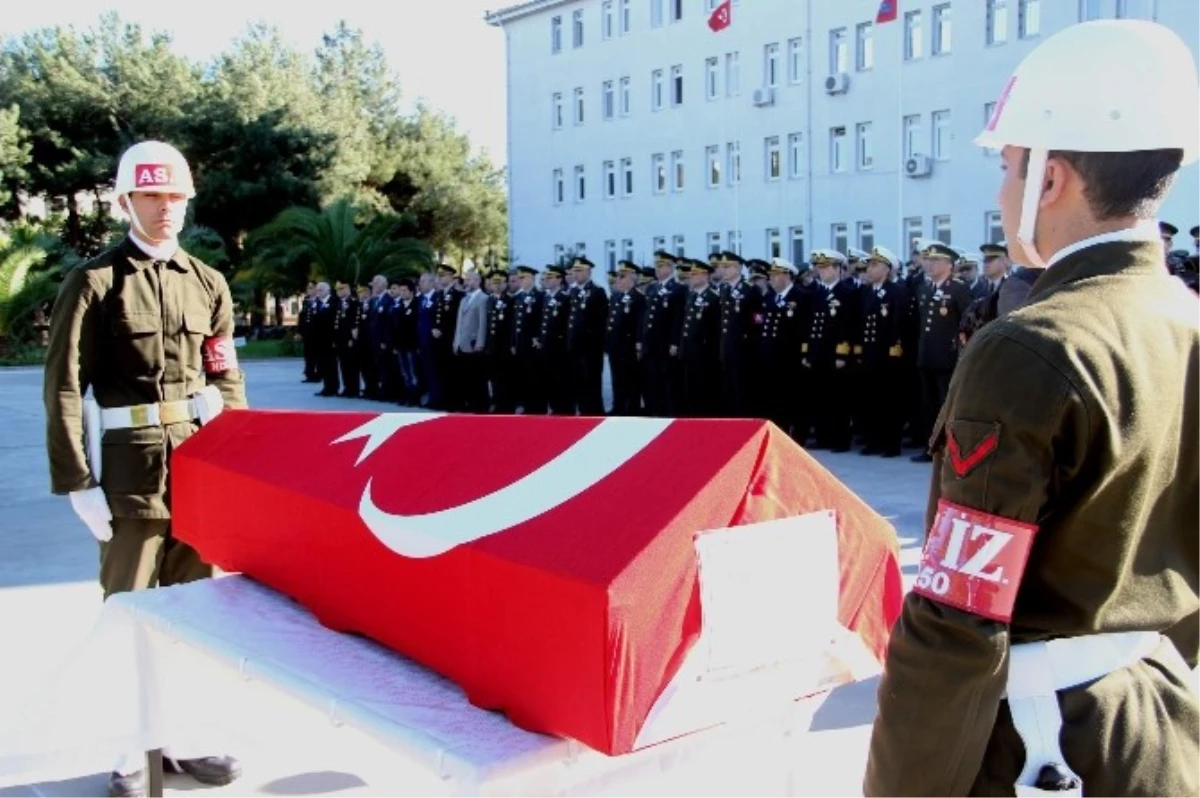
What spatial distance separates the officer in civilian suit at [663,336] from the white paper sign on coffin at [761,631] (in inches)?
410

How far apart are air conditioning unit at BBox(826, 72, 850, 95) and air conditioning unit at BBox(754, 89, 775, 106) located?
216 cm

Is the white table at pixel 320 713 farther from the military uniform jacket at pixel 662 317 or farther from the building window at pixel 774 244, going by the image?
the building window at pixel 774 244

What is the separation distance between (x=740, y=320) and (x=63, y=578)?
7064 millimetres

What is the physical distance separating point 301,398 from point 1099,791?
17.1 meters

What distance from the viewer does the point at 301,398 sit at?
698 inches

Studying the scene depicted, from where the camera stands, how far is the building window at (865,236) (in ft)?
97.2

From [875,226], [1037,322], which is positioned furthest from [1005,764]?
[875,226]

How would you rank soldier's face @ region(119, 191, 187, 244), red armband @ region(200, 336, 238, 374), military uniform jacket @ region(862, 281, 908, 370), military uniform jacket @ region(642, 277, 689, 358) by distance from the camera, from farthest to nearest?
military uniform jacket @ region(642, 277, 689, 358)
military uniform jacket @ region(862, 281, 908, 370)
red armband @ region(200, 336, 238, 374)
soldier's face @ region(119, 191, 187, 244)

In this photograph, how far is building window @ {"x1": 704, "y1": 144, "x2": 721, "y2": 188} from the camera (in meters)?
33.4

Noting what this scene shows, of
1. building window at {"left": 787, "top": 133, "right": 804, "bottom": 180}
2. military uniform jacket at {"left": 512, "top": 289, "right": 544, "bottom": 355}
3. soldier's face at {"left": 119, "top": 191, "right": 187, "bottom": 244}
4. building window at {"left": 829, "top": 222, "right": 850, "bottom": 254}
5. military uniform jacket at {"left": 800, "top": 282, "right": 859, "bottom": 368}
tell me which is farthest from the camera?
building window at {"left": 787, "top": 133, "right": 804, "bottom": 180}

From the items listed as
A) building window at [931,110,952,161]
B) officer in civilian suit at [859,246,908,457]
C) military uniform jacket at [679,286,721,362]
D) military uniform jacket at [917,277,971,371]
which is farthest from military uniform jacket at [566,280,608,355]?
building window at [931,110,952,161]

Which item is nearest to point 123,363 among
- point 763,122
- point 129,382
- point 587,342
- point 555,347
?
point 129,382

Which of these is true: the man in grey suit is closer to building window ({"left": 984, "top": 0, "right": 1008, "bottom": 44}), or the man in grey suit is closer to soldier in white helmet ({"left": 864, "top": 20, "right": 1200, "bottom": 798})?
soldier in white helmet ({"left": 864, "top": 20, "right": 1200, "bottom": 798})

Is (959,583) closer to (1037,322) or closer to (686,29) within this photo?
(1037,322)
